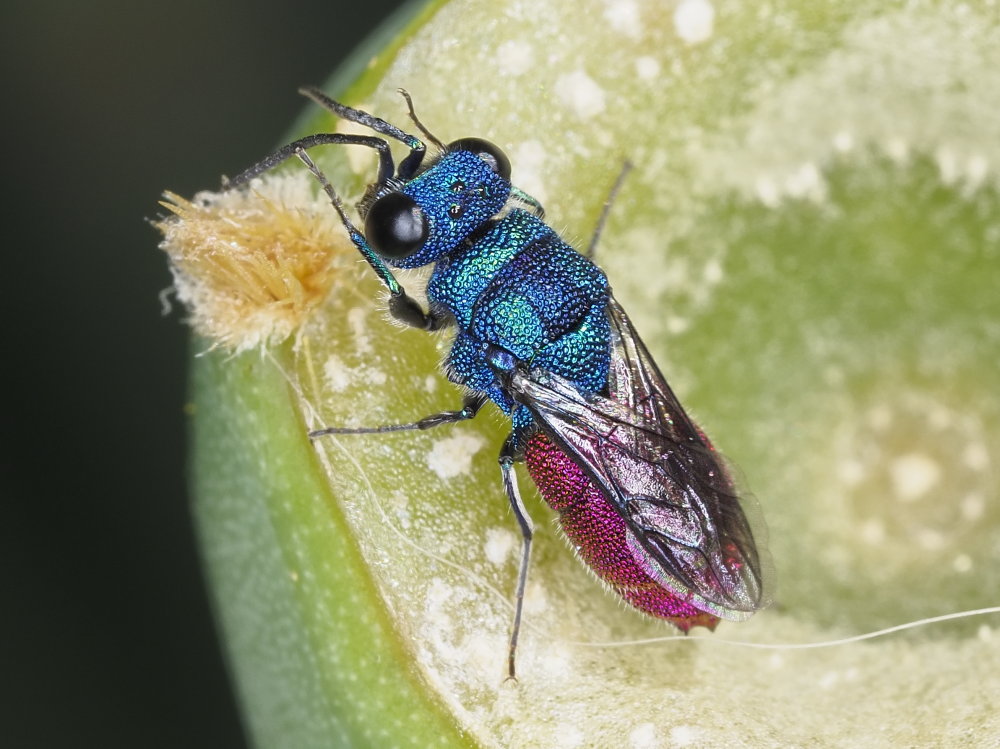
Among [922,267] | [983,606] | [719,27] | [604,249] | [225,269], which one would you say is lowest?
[983,606]

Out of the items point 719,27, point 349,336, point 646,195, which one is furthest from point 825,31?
point 349,336

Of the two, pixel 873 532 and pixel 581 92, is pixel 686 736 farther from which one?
pixel 581 92

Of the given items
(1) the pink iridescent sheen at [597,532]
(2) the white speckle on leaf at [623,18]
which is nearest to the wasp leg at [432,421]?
(1) the pink iridescent sheen at [597,532]

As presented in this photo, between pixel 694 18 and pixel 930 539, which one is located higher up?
pixel 694 18

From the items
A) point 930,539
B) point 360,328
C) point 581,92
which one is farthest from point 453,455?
point 930,539

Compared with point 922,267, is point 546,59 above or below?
above

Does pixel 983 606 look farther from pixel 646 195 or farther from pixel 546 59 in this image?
pixel 546 59
